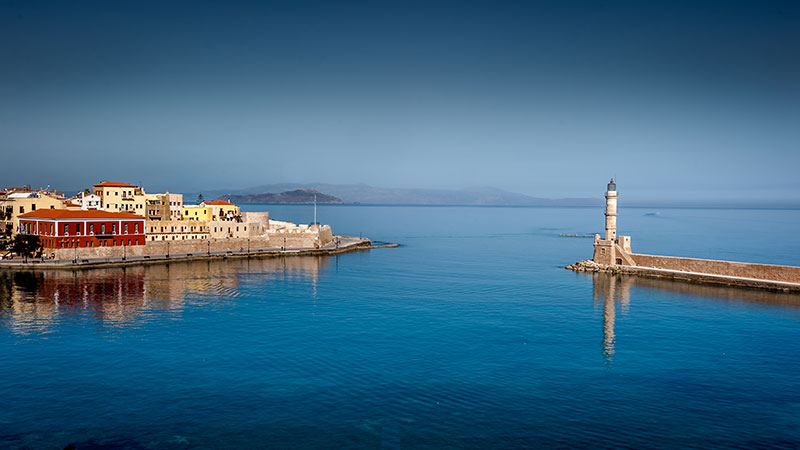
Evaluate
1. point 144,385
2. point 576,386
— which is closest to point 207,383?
point 144,385

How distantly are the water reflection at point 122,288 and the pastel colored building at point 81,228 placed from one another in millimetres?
6242

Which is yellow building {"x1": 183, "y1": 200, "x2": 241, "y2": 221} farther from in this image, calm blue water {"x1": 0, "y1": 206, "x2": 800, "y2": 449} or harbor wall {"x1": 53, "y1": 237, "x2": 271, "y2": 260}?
calm blue water {"x1": 0, "y1": 206, "x2": 800, "y2": 449}

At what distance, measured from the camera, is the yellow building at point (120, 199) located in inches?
2918

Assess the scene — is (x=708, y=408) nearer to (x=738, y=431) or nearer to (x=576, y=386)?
(x=738, y=431)

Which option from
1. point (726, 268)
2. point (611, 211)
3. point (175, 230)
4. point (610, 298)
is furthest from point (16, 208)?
point (726, 268)

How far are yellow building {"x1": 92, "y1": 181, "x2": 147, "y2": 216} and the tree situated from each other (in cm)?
1492

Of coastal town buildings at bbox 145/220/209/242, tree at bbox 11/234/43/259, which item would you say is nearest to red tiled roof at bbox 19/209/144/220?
tree at bbox 11/234/43/259

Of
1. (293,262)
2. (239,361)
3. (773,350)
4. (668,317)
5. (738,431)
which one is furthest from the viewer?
(293,262)

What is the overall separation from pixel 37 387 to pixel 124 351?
5.28 meters

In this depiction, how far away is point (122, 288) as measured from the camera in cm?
4616

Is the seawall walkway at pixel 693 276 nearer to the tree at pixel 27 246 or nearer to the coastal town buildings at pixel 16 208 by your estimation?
the tree at pixel 27 246

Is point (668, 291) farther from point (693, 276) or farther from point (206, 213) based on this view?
point (206, 213)

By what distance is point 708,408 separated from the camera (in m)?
21.3

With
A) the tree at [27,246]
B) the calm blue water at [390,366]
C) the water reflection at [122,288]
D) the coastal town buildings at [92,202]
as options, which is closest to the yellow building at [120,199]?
the coastal town buildings at [92,202]
